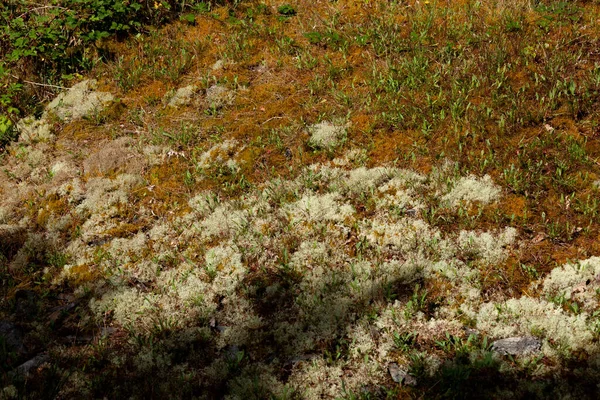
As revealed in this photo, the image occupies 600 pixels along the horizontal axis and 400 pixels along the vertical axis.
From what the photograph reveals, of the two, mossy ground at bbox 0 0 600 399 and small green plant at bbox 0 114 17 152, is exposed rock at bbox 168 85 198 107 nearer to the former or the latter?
mossy ground at bbox 0 0 600 399

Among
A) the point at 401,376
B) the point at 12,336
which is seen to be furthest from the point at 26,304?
the point at 401,376

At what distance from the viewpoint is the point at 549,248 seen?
5426mm

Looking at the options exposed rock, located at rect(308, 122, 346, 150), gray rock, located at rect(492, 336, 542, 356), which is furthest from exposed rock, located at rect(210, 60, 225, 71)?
gray rock, located at rect(492, 336, 542, 356)

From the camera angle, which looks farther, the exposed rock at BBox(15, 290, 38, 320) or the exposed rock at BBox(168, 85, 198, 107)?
the exposed rock at BBox(168, 85, 198, 107)

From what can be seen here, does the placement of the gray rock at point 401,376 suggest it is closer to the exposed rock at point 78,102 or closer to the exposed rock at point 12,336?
the exposed rock at point 12,336

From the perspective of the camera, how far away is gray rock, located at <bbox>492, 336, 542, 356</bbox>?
4.46m

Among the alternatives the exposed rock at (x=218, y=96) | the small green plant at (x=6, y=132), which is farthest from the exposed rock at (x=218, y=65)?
the small green plant at (x=6, y=132)

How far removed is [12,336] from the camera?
5301mm

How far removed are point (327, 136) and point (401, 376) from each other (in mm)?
4206

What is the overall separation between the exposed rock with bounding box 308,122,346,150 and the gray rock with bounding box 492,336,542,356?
393 centimetres

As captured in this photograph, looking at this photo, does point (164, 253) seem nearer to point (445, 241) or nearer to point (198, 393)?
point (198, 393)

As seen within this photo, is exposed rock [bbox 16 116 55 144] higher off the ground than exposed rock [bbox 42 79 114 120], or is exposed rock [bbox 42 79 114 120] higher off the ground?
exposed rock [bbox 42 79 114 120]

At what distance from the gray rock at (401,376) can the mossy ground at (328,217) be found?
0.06 meters

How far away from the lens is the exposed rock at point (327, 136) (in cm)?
745
